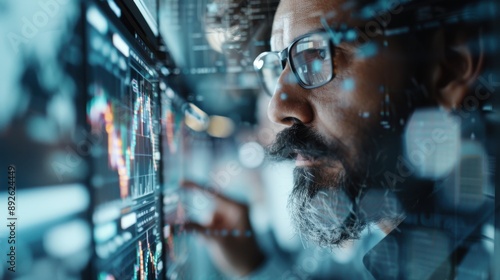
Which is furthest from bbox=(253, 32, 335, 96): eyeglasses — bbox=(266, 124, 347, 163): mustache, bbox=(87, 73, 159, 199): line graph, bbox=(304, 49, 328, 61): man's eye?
bbox=(87, 73, 159, 199): line graph

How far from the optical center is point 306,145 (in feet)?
2.74

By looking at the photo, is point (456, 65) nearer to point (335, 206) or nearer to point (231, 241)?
point (335, 206)

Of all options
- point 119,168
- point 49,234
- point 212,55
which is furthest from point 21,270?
point 212,55

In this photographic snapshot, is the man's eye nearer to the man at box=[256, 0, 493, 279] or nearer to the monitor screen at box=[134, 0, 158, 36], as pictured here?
the man at box=[256, 0, 493, 279]

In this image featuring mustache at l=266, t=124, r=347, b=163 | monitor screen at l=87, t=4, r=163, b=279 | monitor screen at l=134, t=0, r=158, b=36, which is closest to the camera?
monitor screen at l=87, t=4, r=163, b=279

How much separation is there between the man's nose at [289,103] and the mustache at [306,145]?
0.9 inches

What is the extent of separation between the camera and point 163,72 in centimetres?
86

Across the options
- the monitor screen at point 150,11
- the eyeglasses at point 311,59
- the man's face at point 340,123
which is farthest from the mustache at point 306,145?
the monitor screen at point 150,11

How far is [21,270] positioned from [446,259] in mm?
824

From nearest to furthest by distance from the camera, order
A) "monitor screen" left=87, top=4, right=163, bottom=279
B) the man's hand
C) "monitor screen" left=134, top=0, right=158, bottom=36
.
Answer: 1. "monitor screen" left=87, top=4, right=163, bottom=279
2. "monitor screen" left=134, top=0, right=158, bottom=36
3. the man's hand

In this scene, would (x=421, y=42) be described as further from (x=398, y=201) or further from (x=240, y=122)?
(x=240, y=122)

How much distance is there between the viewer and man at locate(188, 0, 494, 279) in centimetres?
77

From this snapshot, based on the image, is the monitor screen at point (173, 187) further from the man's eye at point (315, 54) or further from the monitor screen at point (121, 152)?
the man's eye at point (315, 54)

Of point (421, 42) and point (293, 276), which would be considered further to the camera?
point (293, 276)
